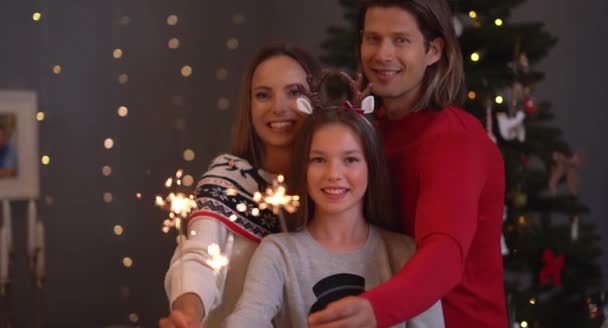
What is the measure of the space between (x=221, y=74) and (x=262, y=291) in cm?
216

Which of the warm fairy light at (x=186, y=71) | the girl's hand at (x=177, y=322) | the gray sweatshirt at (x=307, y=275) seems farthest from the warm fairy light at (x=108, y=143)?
the girl's hand at (x=177, y=322)

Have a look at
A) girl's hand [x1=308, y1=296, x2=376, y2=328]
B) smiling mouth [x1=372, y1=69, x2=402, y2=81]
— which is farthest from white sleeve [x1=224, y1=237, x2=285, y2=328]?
smiling mouth [x1=372, y1=69, x2=402, y2=81]

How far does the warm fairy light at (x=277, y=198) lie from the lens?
5.20ft

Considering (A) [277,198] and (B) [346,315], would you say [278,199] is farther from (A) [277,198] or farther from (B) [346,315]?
(B) [346,315]

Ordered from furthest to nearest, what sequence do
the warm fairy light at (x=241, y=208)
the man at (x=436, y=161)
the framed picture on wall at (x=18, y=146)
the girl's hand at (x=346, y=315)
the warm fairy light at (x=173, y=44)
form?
the warm fairy light at (x=173, y=44) → the framed picture on wall at (x=18, y=146) → the warm fairy light at (x=241, y=208) → the man at (x=436, y=161) → the girl's hand at (x=346, y=315)

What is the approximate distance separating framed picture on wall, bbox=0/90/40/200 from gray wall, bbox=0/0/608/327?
5cm

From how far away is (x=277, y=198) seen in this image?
1.65 m

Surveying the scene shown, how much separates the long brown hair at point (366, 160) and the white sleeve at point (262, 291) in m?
0.11

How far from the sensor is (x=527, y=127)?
2.85m

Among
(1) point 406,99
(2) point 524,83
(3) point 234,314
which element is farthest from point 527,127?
(3) point 234,314

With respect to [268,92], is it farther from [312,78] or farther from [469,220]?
[469,220]

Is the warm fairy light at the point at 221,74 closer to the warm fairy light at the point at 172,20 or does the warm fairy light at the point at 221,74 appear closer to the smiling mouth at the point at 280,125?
the warm fairy light at the point at 172,20

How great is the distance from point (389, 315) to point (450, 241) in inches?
6.7

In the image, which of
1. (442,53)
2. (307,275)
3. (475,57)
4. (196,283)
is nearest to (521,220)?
(475,57)
